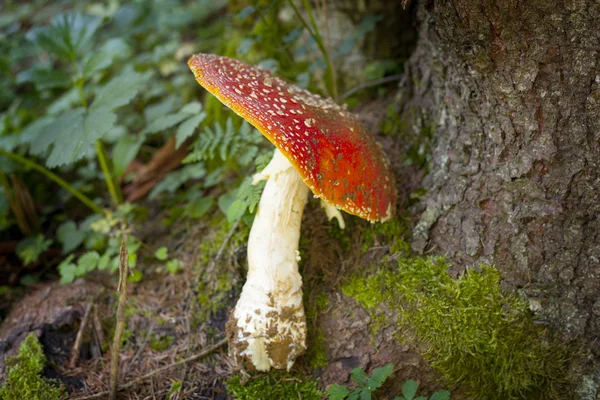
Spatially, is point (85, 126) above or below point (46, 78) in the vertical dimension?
below

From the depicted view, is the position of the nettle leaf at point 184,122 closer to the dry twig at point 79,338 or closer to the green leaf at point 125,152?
the green leaf at point 125,152

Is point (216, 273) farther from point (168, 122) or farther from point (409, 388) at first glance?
point (409, 388)

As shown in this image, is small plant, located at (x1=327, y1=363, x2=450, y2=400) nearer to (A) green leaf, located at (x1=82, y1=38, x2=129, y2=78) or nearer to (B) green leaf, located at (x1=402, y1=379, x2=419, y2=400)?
(B) green leaf, located at (x1=402, y1=379, x2=419, y2=400)

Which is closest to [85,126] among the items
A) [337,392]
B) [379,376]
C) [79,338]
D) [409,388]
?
[79,338]

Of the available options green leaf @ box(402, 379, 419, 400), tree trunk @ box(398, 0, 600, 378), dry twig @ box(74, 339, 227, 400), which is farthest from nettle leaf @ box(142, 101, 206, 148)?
green leaf @ box(402, 379, 419, 400)

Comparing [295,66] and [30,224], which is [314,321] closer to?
[295,66]
